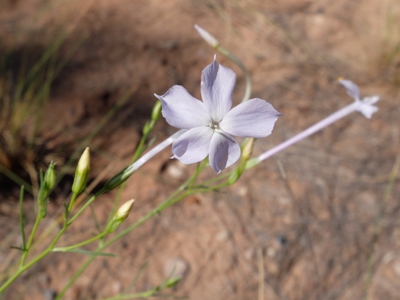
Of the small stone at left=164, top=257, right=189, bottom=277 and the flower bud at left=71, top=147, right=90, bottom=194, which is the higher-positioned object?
the flower bud at left=71, top=147, right=90, bottom=194

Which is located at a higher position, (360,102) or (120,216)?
(120,216)

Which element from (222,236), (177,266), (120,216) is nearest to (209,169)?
(222,236)

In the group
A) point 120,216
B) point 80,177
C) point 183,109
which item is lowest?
point 120,216

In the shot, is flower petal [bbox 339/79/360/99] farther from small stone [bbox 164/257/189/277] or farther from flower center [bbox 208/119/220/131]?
small stone [bbox 164/257/189/277]

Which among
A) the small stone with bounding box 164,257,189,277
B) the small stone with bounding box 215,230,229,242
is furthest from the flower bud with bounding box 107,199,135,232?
the small stone with bounding box 215,230,229,242

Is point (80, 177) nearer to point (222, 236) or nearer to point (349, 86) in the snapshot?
point (349, 86)

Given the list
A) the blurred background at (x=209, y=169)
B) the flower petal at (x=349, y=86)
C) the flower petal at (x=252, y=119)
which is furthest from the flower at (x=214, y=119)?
the blurred background at (x=209, y=169)

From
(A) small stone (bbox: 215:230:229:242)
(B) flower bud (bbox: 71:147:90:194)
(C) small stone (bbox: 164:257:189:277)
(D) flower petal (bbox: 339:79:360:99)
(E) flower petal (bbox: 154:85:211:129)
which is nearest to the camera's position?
(E) flower petal (bbox: 154:85:211:129)

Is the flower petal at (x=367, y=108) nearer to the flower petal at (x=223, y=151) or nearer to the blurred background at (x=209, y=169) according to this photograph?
the flower petal at (x=223, y=151)
